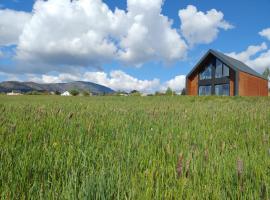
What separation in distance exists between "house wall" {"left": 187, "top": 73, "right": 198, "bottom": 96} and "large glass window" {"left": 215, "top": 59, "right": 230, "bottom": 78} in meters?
4.74

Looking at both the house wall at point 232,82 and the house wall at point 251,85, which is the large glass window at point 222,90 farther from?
the house wall at point 251,85

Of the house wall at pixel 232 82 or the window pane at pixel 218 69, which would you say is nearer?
the house wall at pixel 232 82

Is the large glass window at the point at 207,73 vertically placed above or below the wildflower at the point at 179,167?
above

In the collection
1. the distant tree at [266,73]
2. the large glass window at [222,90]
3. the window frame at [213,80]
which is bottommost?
the large glass window at [222,90]

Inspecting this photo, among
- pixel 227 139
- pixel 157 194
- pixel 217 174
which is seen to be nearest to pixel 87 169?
pixel 157 194

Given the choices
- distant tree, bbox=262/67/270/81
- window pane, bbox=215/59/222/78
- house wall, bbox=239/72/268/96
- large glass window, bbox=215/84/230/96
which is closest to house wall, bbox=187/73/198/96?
large glass window, bbox=215/84/230/96

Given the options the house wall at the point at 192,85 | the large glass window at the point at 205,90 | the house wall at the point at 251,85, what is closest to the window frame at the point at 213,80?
the large glass window at the point at 205,90

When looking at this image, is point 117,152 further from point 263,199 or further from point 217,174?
point 263,199

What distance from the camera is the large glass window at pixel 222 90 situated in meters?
40.3

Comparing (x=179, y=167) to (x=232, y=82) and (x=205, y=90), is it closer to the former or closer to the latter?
(x=232, y=82)

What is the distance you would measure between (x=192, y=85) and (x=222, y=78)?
6.97 m

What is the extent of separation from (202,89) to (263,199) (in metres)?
45.6

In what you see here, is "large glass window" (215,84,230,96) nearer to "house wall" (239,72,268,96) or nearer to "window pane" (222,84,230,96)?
"window pane" (222,84,230,96)

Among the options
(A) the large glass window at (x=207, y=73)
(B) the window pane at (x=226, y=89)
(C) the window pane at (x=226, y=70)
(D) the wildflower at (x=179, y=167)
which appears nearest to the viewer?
(D) the wildflower at (x=179, y=167)
